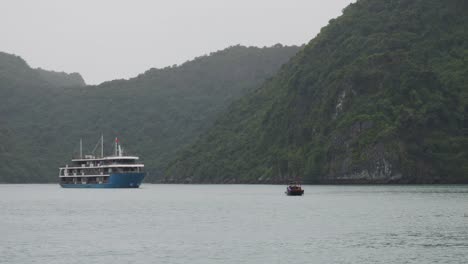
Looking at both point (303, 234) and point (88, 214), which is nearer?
point (303, 234)

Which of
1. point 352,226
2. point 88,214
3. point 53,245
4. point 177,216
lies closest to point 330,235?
point 352,226

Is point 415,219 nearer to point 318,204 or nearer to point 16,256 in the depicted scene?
point 318,204

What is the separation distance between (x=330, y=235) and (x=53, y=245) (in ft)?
91.4

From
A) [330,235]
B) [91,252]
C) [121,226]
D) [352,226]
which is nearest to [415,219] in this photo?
[352,226]

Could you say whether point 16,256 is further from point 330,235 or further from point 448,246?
point 448,246

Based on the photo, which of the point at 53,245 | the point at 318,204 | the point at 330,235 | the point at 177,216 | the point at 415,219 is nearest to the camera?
the point at 53,245

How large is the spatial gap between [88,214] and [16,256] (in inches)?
2035

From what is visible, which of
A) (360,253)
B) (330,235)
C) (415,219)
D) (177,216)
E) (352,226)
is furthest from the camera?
(177,216)

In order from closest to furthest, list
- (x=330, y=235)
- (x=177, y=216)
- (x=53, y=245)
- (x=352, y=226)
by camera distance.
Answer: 1. (x=53, y=245)
2. (x=330, y=235)
3. (x=352, y=226)
4. (x=177, y=216)

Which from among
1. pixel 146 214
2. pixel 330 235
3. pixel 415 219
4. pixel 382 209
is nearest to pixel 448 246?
pixel 330 235

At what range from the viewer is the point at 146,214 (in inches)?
4483

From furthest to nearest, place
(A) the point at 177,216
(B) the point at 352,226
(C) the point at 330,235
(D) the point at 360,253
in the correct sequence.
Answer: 1. (A) the point at 177,216
2. (B) the point at 352,226
3. (C) the point at 330,235
4. (D) the point at 360,253

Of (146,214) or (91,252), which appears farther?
(146,214)

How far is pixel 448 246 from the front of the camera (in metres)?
67.8
